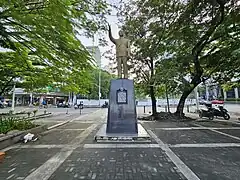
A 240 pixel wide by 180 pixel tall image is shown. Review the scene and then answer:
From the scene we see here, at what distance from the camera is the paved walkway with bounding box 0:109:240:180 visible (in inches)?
154

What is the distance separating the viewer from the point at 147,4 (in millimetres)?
10727

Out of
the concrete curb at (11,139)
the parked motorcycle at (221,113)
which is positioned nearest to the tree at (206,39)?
the parked motorcycle at (221,113)

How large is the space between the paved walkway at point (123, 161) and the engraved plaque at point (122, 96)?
2.07 metres

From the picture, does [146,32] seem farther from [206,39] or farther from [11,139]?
[11,139]

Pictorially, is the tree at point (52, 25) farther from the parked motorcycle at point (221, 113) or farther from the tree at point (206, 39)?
the parked motorcycle at point (221, 113)

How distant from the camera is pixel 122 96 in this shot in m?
8.34

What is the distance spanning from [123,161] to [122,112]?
11.3 feet

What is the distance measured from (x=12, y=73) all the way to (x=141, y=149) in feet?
30.8

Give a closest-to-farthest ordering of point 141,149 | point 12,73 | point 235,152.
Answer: point 235,152
point 141,149
point 12,73

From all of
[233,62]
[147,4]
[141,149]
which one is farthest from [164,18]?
[141,149]

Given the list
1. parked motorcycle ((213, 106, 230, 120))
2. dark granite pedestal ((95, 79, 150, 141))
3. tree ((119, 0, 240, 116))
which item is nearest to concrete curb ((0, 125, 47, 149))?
dark granite pedestal ((95, 79, 150, 141))

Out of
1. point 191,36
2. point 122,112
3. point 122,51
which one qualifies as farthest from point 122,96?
point 191,36

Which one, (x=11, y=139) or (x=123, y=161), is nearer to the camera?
(x=123, y=161)

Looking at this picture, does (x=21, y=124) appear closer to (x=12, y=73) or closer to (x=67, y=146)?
(x=67, y=146)
